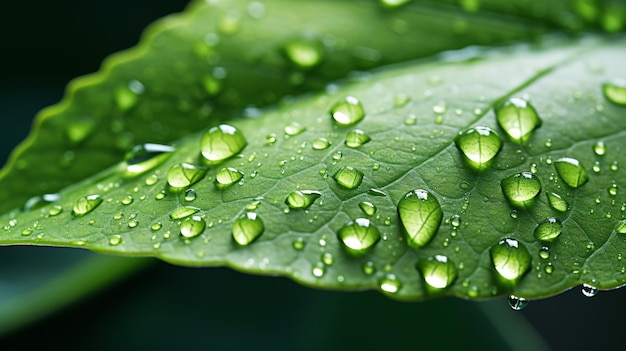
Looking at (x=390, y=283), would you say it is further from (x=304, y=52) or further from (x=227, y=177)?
(x=304, y=52)

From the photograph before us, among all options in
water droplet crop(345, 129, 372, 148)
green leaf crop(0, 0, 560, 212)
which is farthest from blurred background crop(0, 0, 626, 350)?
water droplet crop(345, 129, 372, 148)

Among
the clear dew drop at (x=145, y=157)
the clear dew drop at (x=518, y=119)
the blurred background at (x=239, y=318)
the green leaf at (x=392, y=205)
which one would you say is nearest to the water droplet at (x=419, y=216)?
the green leaf at (x=392, y=205)

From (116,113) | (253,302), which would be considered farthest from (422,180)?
(253,302)

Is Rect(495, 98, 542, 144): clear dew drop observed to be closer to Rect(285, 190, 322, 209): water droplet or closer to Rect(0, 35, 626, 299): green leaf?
Rect(0, 35, 626, 299): green leaf

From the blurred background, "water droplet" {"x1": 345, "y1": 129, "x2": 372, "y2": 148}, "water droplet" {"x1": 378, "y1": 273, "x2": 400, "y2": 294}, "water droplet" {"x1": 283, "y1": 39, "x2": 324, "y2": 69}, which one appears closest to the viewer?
"water droplet" {"x1": 378, "y1": 273, "x2": 400, "y2": 294}

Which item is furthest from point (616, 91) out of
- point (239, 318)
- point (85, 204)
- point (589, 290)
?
point (239, 318)
